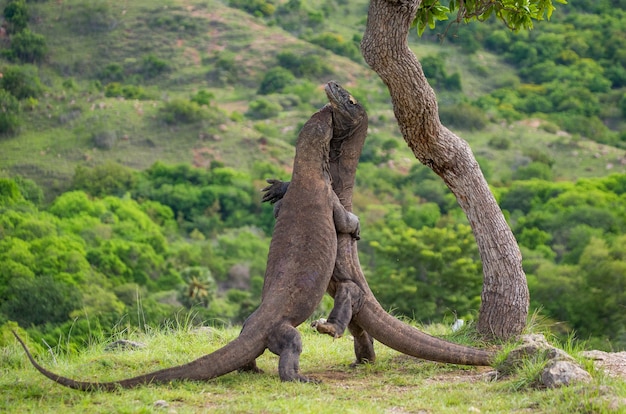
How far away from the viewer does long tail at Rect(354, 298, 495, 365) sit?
796 cm

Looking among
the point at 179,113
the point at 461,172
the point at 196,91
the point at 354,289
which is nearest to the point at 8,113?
the point at 179,113

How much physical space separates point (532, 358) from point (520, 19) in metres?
3.61

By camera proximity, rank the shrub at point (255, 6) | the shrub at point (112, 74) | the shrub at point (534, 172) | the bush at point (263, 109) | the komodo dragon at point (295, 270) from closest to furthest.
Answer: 1. the komodo dragon at point (295, 270)
2. the shrub at point (534, 172)
3. the shrub at point (112, 74)
4. the bush at point (263, 109)
5. the shrub at point (255, 6)

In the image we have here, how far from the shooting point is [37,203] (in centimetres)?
6538

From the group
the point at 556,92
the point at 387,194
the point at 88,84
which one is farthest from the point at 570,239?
the point at 88,84

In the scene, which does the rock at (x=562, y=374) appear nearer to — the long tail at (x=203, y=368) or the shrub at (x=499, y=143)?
the long tail at (x=203, y=368)

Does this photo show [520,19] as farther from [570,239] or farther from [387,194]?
[387,194]

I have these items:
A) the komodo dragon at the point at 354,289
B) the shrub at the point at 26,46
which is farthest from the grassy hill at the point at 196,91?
the komodo dragon at the point at 354,289

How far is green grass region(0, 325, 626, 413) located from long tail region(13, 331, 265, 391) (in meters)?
0.07

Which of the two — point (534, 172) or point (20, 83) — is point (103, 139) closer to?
point (20, 83)

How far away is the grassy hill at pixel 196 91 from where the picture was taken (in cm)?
7469

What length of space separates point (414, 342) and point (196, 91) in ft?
279

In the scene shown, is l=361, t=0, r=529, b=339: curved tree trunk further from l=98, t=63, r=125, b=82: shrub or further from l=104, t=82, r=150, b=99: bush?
l=98, t=63, r=125, b=82: shrub

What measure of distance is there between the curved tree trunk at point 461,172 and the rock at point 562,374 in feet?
7.18
